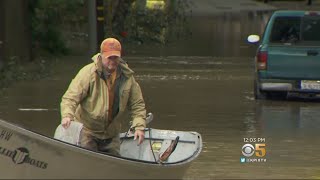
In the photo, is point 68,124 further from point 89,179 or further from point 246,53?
point 246,53

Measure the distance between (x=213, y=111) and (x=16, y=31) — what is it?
8951 mm

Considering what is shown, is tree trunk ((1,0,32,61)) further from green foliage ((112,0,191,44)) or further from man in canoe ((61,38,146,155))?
man in canoe ((61,38,146,155))

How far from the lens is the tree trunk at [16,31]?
2223 cm

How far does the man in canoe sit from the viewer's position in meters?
7.95

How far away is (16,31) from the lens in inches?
888

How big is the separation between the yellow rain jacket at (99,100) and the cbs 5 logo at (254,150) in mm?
3292

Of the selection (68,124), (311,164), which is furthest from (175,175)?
(311,164)

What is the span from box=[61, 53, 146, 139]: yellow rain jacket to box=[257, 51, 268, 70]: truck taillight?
8.00 meters

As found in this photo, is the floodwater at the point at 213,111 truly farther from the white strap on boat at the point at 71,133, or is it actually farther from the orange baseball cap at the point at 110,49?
the orange baseball cap at the point at 110,49

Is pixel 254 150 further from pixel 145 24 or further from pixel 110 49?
pixel 145 24

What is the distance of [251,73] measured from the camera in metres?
21.1

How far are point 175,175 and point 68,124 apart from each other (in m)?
1.17
